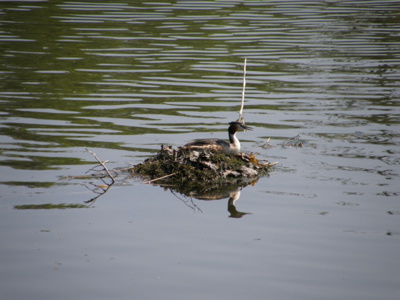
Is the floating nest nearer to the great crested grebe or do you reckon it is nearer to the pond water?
the great crested grebe

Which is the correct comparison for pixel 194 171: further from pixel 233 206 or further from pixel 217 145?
pixel 233 206

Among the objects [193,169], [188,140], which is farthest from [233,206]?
[188,140]

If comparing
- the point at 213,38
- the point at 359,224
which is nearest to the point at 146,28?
the point at 213,38

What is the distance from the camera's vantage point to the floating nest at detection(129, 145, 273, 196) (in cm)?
1105

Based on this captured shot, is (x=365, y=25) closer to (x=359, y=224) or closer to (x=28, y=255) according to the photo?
Result: (x=359, y=224)

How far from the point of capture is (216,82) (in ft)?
62.0

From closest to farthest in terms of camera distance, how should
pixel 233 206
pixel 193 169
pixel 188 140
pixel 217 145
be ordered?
pixel 233 206
pixel 193 169
pixel 217 145
pixel 188 140

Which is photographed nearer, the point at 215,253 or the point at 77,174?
the point at 215,253

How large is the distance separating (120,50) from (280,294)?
15940 millimetres

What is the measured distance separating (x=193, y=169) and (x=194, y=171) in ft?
0.17

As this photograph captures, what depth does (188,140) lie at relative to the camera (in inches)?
531

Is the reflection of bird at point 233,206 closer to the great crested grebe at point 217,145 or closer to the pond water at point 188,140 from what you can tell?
the pond water at point 188,140

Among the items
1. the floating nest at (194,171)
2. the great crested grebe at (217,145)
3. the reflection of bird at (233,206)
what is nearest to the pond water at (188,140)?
the reflection of bird at (233,206)

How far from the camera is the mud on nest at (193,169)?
1109cm
